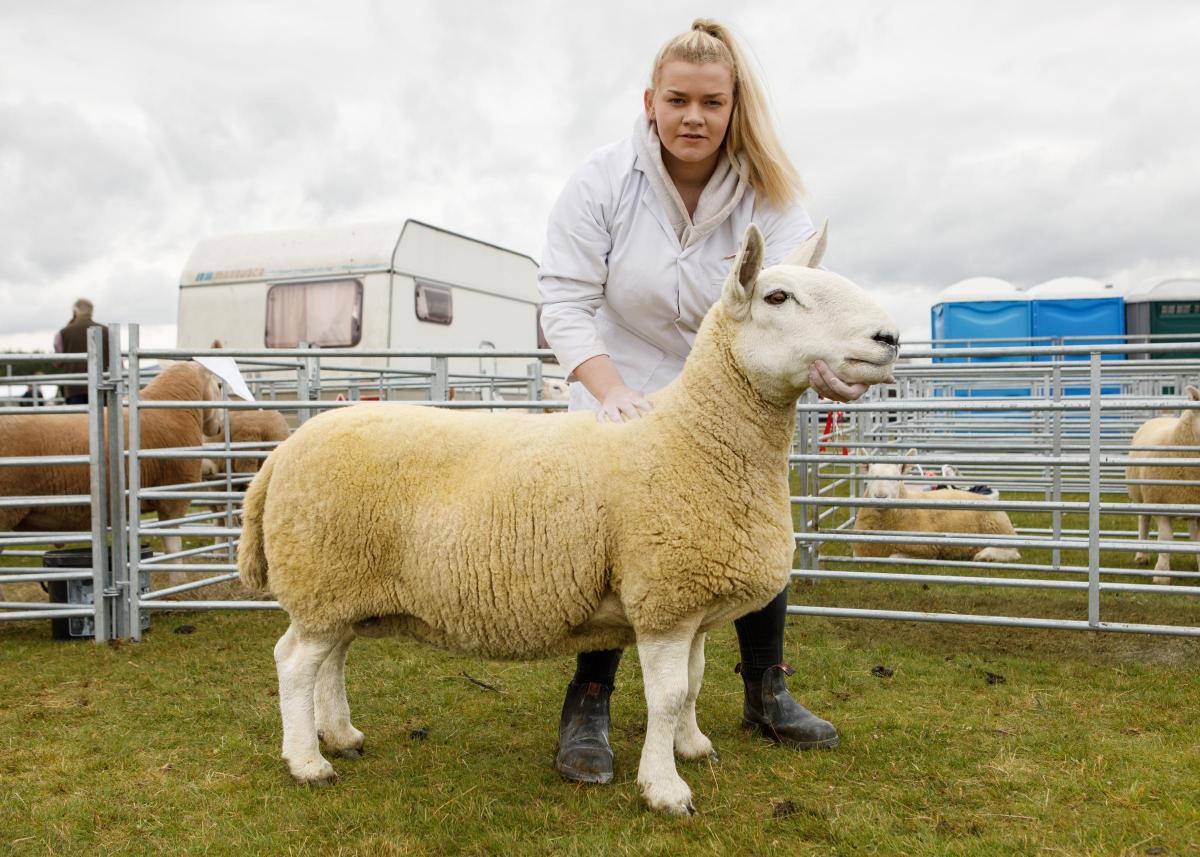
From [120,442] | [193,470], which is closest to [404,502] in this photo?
[120,442]

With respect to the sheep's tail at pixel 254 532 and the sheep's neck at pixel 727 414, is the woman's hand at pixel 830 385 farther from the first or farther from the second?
the sheep's tail at pixel 254 532

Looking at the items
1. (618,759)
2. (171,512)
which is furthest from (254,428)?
(618,759)

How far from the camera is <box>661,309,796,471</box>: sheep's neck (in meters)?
2.40

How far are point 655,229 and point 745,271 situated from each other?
550 millimetres

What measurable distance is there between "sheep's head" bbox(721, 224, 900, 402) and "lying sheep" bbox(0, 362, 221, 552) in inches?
170

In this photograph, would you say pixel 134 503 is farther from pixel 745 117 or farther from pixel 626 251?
pixel 745 117

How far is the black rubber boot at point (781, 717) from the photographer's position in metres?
2.92

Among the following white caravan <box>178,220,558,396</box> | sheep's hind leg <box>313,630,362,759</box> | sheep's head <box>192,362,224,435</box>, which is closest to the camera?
sheep's hind leg <box>313,630,362,759</box>

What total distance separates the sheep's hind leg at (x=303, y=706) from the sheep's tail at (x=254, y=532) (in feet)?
0.86

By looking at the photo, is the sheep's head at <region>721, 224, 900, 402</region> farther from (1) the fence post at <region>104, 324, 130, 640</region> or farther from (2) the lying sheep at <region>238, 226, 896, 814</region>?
(1) the fence post at <region>104, 324, 130, 640</region>

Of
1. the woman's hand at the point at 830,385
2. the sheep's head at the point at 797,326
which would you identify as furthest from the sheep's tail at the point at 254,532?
the woman's hand at the point at 830,385

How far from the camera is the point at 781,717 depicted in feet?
9.73

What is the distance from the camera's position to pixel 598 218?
8.90ft

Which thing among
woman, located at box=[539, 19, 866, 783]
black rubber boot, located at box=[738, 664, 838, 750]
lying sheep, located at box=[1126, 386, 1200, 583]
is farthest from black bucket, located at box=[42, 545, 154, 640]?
lying sheep, located at box=[1126, 386, 1200, 583]
